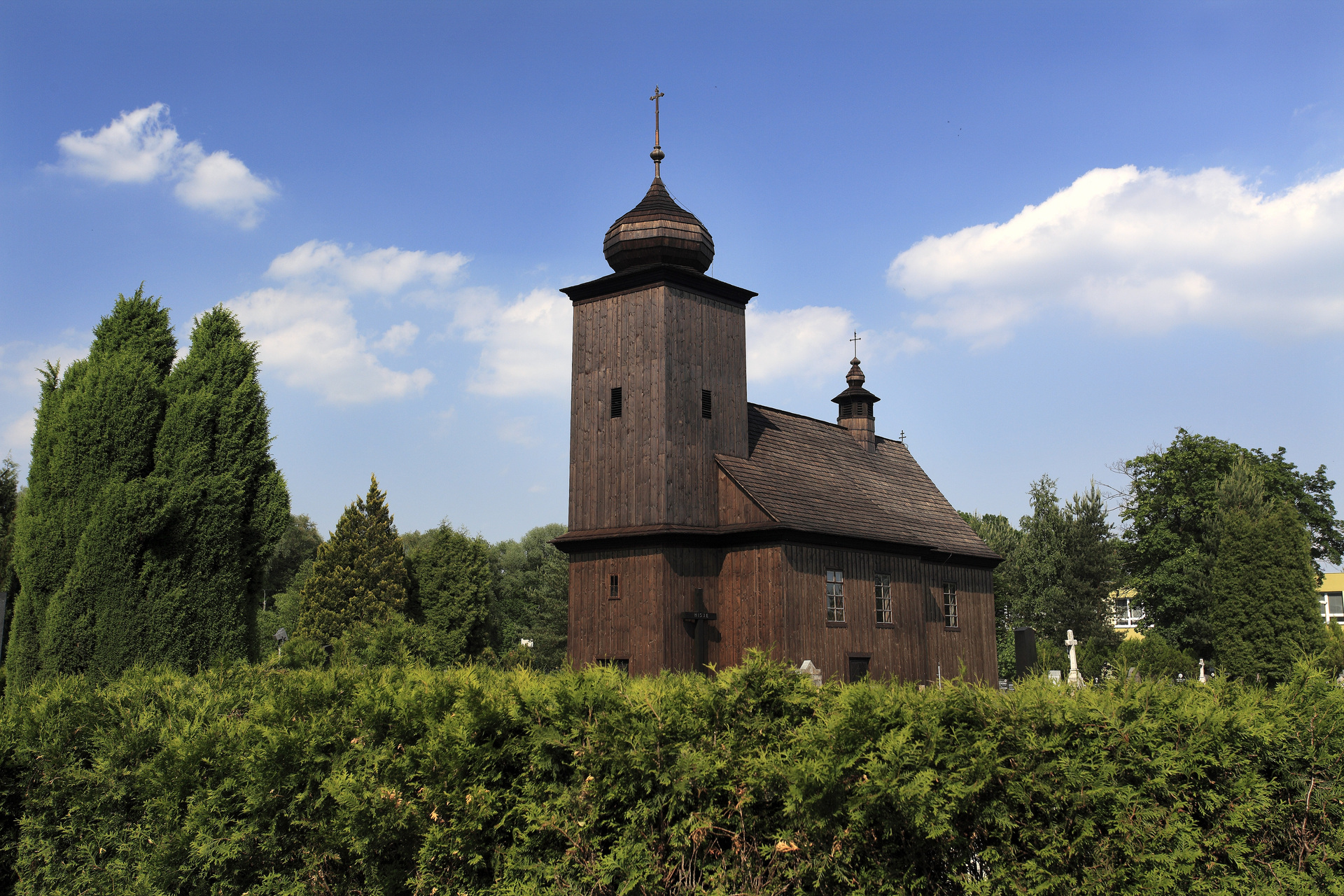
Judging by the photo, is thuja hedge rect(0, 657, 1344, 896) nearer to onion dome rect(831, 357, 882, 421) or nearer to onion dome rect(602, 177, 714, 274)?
onion dome rect(602, 177, 714, 274)

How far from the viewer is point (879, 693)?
5578mm

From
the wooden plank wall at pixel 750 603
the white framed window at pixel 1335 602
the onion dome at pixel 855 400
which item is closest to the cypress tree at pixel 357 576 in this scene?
the onion dome at pixel 855 400

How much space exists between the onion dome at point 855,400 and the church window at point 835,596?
1112 cm

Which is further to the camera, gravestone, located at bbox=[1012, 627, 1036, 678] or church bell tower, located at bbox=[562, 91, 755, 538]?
gravestone, located at bbox=[1012, 627, 1036, 678]

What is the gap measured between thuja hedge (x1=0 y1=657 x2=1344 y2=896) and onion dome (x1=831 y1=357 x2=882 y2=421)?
88.6ft

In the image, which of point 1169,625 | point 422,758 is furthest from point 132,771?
point 1169,625

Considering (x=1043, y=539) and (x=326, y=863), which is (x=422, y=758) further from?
(x=1043, y=539)

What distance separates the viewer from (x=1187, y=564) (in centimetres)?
4341

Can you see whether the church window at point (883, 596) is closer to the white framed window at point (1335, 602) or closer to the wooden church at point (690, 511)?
the wooden church at point (690, 511)

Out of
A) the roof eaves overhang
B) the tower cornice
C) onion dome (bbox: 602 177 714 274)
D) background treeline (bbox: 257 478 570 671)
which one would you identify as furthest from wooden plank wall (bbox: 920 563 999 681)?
background treeline (bbox: 257 478 570 671)

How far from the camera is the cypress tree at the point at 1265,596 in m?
35.6

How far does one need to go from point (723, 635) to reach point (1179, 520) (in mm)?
33704

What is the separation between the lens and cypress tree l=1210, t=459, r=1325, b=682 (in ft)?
117

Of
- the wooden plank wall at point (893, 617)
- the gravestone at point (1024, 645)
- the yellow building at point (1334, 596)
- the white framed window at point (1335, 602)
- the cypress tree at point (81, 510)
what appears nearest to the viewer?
the cypress tree at point (81, 510)
